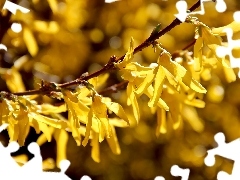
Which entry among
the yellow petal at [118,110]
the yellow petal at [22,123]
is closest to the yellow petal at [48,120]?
the yellow petal at [22,123]

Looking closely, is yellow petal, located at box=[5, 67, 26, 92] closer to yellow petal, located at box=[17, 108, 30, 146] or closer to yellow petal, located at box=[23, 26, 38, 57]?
yellow petal, located at box=[23, 26, 38, 57]

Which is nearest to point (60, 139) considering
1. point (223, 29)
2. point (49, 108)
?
point (49, 108)

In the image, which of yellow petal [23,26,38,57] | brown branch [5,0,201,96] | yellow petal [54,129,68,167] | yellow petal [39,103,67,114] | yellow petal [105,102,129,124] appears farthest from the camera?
yellow petal [23,26,38,57]

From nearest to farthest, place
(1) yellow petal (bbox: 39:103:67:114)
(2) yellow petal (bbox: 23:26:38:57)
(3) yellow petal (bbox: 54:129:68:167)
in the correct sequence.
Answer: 1. (1) yellow petal (bbox: 39:103:67:114)
2. (3) yellow petal (bbox: 54:129:68:167)
3. (2) yellow petal (bbox: 23:26:38:57)

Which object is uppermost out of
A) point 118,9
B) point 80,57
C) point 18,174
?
point 118,9

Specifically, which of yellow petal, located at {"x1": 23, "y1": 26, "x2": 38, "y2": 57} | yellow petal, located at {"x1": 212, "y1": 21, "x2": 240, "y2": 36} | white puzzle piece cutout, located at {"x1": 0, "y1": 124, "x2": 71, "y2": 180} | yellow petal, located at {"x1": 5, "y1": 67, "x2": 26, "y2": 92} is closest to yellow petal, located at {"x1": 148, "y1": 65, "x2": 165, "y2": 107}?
yellow petal, located at {"x1": 212, "y1": 21, "x2": 240, "y2": 36}

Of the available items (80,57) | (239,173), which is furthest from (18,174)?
(80,57)

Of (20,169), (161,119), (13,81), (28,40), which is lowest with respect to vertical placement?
(20,169)

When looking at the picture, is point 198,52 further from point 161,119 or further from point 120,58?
point 161,119

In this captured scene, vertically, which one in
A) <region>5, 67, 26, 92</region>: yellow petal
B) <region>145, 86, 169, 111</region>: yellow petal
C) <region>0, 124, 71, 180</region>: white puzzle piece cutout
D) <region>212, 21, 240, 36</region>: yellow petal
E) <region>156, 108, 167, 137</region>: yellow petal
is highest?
<region>5, 67, 26, 92</region>: yellow petal

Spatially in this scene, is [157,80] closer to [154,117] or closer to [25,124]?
[25,124]

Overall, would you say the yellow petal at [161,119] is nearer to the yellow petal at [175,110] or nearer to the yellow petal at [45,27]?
the yellow petal at [175,110]
